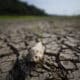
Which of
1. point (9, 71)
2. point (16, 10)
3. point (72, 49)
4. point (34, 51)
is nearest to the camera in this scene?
point (9, 71)

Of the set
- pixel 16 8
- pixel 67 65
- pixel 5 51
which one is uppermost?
pixel 67 65

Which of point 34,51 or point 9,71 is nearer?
point 9,71

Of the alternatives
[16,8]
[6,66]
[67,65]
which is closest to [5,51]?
[6,66]

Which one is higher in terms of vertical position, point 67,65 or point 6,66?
point 67,65

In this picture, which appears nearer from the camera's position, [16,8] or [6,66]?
[6,66]

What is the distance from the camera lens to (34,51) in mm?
2777

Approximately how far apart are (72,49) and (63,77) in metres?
1.08

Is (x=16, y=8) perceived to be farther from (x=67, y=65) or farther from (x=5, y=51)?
(x=67, y=65)

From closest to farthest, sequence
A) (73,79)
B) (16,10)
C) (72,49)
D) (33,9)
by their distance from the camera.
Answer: (73,79), (72,49), (16,10), (33,9)

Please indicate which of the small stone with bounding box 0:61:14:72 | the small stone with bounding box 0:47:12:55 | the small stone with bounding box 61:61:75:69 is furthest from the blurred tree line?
the small stone with bounding box 61:61:75:69

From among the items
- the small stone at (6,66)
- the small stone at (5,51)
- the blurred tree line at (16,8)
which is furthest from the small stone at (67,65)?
the blurred tree line at (16,8)

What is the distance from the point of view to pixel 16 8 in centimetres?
1980

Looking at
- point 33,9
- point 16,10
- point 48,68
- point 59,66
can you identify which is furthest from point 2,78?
point 33,9

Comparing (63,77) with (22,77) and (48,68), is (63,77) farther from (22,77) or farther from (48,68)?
(22,77)
